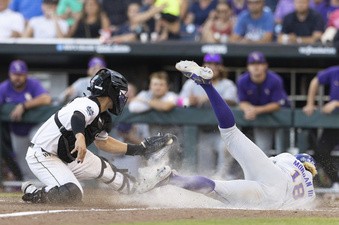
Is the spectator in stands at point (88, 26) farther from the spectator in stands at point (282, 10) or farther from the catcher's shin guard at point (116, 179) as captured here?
the catcher's shin guard at point (116, 179)

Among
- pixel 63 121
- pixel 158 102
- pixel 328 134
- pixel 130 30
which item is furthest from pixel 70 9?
pixel 63 121

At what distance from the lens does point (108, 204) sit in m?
8.82

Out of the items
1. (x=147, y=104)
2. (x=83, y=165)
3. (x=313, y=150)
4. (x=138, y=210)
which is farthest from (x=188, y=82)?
(x=138, y=210)

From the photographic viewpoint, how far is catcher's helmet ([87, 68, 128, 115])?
8.35m

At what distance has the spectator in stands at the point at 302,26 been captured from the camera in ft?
43.6

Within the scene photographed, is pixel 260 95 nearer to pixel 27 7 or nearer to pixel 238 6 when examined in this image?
pixel 238 6

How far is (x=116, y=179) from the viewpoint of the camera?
9.09 metres

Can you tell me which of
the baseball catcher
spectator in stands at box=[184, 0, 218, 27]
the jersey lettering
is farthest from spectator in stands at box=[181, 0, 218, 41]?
the jersey lettering

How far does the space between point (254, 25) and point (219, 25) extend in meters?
0.60

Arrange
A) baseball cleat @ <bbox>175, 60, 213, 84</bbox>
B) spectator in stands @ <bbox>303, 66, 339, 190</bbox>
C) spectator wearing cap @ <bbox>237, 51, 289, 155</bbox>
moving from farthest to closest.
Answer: spectator wearing cap @ <bbox>237, 51, 289, 155</bbox> < spectator in stands @ <bbox>303, 66, 339, 190</bbox> < baseball cleat @ <bbox>175, 60, 213, 84</bbox>

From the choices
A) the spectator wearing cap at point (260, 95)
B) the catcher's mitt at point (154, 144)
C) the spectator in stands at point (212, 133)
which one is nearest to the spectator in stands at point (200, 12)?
the spectator in stands at point (212, 133)

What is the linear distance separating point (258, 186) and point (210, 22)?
5.85 meters

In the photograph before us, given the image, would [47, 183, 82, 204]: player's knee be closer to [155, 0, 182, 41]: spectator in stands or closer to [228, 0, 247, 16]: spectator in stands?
[155, 0, 182, 41]: spectator in stands

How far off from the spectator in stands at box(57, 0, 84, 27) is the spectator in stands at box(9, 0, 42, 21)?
33cm
